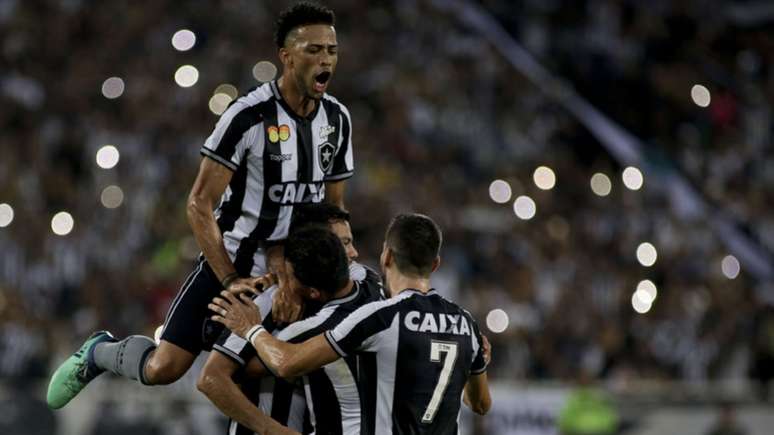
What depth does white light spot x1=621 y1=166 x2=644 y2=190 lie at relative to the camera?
707 inches

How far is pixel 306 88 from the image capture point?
7363 mm

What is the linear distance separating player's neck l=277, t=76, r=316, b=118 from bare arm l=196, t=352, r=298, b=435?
4.27 feet

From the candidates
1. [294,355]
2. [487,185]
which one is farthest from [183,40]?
[294,355]

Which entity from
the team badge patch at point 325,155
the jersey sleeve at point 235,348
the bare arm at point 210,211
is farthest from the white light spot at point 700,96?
the jersey sleeve at point 235,348

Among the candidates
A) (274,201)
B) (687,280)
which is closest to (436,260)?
(274,201)

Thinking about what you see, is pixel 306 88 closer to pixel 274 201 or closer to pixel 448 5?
pixel 274 201

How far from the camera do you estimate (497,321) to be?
15562 mm

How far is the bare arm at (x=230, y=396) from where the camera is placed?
22.9 feet

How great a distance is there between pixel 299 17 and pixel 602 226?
1038cm

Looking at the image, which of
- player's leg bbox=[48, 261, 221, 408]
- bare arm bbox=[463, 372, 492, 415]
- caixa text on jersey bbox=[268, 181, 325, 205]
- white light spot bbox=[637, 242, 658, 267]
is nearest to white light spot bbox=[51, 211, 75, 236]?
white light spot bbox=[637, 242, 658, 267]

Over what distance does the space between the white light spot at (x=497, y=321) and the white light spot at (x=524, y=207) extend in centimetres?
182

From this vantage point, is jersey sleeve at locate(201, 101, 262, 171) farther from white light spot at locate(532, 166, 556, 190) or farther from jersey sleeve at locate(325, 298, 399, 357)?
white light spot at locate(532, 166, 556, 190)

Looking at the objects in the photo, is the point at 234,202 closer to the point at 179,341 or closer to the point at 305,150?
the point at 305,150

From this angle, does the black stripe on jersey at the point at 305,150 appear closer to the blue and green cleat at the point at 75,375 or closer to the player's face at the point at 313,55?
the player's face at the point at 313,55
